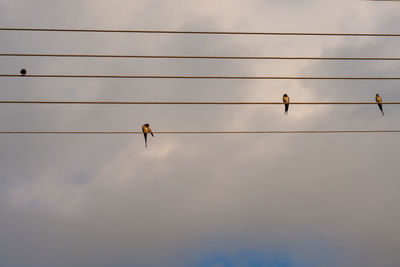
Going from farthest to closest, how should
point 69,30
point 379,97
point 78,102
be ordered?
1. point 379,97
2. point 78,102
3. point 69,30

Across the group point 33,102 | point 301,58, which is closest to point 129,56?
point 33,102

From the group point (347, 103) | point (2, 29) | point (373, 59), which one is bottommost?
A: point (347, 103)

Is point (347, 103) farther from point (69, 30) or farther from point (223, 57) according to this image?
point (69, 30)

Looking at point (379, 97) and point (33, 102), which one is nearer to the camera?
point (33, 102)

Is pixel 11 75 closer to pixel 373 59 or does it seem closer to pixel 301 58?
pixel 301 58

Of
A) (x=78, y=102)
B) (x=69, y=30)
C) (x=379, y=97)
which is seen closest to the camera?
(x=69, y=30)

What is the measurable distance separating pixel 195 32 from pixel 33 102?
478 cm

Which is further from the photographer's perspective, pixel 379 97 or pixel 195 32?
pixel 379 97

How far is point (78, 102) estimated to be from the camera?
16.2m

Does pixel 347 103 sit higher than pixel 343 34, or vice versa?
pixel 343 34

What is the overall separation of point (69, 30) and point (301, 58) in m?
6.28

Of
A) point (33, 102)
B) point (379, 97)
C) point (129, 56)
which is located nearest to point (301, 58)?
point (129, 56)

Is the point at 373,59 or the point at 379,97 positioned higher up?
the point at 379,97

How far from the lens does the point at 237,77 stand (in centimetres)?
1628
